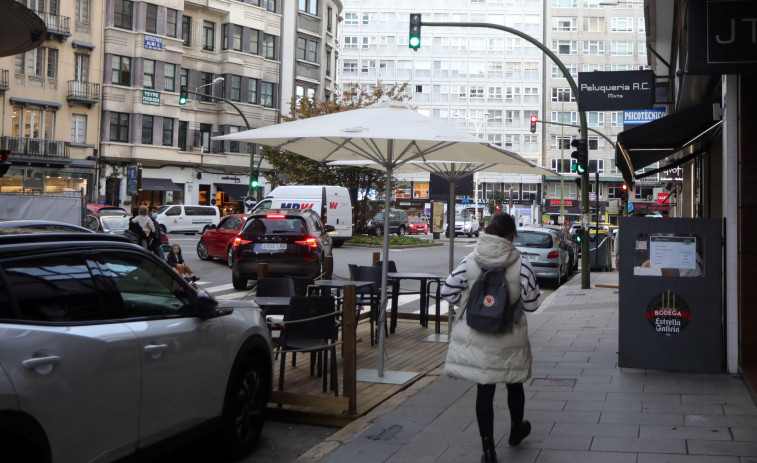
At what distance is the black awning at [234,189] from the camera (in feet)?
185

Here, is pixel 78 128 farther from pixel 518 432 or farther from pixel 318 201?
pixel 518 432

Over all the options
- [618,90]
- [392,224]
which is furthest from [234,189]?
[618,90]

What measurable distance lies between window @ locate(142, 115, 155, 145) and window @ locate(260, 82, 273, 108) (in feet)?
29.0

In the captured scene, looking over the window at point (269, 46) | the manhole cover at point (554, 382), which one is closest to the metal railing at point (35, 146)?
the window at point (269, 46)

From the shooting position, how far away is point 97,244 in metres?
4.57

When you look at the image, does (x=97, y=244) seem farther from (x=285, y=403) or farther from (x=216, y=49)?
(x=216, y=49)

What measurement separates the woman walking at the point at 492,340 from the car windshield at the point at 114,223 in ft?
67.1

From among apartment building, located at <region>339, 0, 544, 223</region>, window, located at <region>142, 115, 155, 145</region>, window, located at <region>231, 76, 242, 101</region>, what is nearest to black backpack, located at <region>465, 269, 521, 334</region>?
window, located at <region>142, 115, 155, 145</region>

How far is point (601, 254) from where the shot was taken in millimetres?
27047

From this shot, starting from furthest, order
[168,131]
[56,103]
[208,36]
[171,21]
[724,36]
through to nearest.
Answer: [208,36] → [168,131] → [171,21] → [56,103] → [724,36]

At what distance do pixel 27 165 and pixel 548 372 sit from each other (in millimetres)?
42163

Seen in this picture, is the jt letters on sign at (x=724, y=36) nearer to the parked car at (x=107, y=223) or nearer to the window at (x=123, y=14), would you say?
the parked car at (x=107, y=223)

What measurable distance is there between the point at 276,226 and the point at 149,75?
36643mm

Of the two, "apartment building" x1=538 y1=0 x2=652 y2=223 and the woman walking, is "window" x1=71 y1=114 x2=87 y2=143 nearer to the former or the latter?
the woman walking
